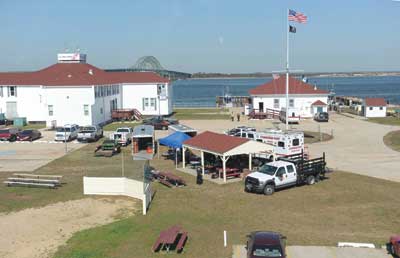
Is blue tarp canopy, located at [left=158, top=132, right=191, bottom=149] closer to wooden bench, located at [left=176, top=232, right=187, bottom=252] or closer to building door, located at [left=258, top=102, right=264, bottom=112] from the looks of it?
wooden bench, located at [left=176, top=232, right=187, bottom=252]

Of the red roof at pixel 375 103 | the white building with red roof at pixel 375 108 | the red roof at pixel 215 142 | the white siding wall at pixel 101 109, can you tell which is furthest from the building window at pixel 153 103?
the red roof at pixel 215 142

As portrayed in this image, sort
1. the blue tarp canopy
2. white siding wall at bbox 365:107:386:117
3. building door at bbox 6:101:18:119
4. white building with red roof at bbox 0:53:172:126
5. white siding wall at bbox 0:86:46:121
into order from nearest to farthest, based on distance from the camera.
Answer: the blue tarp canopy → white building with red roof at bbox 0:53:172:126 → white siding wall at bbox 0:86:46:121 → building door at bbox 6:101:18:119 → white siding wall at bbox 365:107:386:117

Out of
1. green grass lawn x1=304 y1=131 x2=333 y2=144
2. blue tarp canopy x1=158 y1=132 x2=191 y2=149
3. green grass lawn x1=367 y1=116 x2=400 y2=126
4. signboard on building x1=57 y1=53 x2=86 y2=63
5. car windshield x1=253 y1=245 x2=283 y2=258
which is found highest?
signboard on building x1=57 y1=53 x2=86 y2=63

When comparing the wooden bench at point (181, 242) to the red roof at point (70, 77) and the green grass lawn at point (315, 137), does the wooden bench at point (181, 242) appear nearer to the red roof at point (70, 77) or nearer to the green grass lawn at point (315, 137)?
the green grass lawn at point (315, 137)

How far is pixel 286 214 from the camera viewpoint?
20.9 meters

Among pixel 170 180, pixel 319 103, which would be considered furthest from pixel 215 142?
pixel 319 103

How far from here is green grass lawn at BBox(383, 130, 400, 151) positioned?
3927cm

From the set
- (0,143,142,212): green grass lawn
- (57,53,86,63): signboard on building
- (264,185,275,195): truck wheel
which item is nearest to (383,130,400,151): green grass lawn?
(264,185,275,195): truck wheel

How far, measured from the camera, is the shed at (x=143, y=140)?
36.8 metres

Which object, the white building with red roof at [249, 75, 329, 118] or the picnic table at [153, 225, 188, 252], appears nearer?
the picnic table at [153, 225, 188, 252]

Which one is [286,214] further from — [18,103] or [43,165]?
[18,103]

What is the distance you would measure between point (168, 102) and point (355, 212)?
1880 inches

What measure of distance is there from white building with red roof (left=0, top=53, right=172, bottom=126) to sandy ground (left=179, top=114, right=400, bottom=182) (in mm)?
8818

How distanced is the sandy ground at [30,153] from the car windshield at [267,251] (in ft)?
69.5
